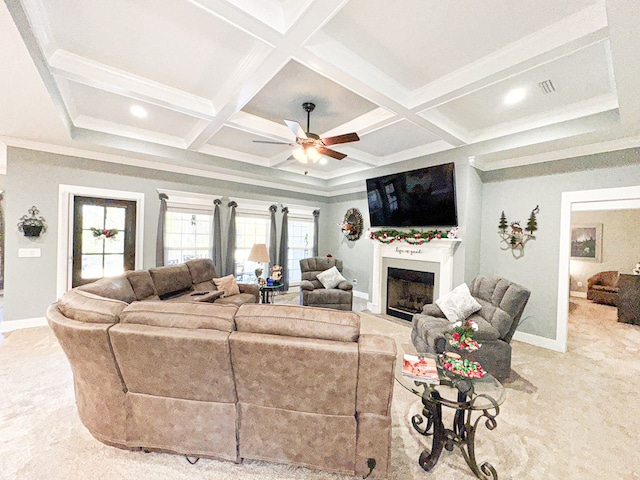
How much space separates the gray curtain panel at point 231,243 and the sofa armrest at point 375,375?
15.5 ft

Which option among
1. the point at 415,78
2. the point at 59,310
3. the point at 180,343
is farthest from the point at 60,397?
the point at 415,78

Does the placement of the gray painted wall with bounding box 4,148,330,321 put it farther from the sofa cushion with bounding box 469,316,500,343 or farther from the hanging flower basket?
the sofa cushion with bounding box 469,316,500,343

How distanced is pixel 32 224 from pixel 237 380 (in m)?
4.53

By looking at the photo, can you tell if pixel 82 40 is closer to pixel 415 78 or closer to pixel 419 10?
pixel 419 10

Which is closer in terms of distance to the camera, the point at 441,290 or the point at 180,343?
the point at 180,343

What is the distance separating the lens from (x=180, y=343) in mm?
1463

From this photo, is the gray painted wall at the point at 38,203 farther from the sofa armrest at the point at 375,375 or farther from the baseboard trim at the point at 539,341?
the baseboard trim at the point at 539,341

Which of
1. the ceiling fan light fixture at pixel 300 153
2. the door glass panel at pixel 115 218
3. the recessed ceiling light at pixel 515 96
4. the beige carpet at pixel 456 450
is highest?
the recessed ceiling light at pixel 515 96

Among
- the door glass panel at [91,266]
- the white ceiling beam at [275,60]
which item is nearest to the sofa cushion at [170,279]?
the door glass panel at [91,266]

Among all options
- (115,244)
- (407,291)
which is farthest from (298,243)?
(115,244)

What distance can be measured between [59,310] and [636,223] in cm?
998

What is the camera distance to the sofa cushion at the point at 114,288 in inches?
109

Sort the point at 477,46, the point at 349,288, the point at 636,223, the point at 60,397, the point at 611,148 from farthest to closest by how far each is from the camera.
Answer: the point at 636,223, the point at 349,288, the point at 611,148, the point at 60,397, the point at 477,46

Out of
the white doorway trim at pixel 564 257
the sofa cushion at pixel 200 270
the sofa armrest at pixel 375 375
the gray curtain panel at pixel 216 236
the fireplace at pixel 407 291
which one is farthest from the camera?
the gray curtain panel at pixel 216 236
